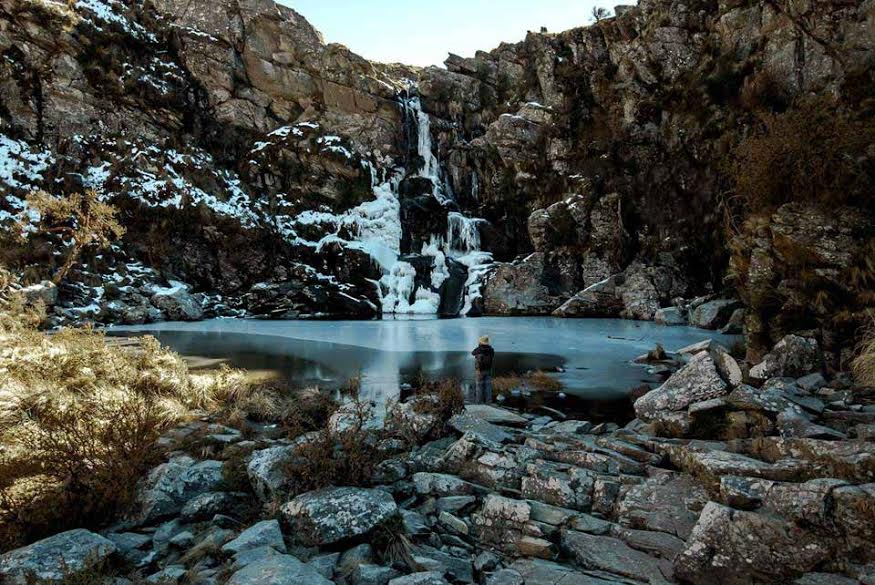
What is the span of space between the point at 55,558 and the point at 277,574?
1.75 m

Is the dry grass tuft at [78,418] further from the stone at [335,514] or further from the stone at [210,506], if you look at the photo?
the stone at [335,514]

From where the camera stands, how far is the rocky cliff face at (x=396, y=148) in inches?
1182

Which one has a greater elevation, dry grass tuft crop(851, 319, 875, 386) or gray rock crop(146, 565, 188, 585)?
dry grass tuft crop(851, 319, 875, 386)

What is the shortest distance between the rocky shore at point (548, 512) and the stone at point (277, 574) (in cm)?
1

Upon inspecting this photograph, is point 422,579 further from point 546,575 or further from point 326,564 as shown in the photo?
point 546,575

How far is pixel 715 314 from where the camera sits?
22.6m

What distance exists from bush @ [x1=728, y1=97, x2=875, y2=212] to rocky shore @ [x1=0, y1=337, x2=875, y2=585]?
5.88 meters

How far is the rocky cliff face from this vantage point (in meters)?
30.0

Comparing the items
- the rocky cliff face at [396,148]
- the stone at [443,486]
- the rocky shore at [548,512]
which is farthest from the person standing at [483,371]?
the rocky cliff face at [396,148]

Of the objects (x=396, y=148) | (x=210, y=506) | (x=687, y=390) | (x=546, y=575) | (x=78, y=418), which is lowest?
(x=210, y=506)

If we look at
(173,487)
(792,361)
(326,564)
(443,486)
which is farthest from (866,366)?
(173,487)

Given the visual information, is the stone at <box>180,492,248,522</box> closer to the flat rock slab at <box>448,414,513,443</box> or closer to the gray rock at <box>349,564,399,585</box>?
the gray rock at <box>349,564,399,585</box>

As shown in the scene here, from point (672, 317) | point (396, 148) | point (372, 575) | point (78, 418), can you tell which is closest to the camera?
point (372, 575)

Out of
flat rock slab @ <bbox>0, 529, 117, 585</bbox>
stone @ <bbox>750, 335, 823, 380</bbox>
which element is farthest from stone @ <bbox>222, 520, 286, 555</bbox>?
stone @ <bbox>750, 335, 823, 380</bbox>
